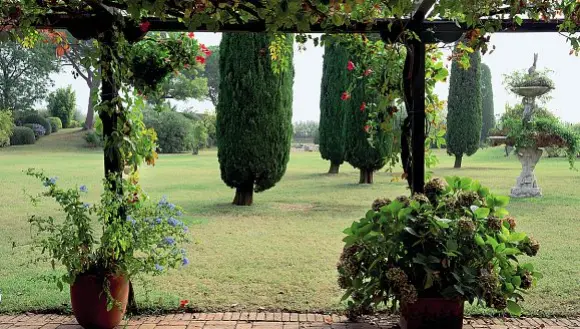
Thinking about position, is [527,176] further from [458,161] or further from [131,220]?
[131,220]

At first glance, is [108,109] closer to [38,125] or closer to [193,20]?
[193,20]

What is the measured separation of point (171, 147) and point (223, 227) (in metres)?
19.5

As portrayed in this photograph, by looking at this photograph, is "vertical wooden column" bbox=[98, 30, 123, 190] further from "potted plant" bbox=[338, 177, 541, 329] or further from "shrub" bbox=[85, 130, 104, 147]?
"shrub" bbox=[85, 130, 104, 147]

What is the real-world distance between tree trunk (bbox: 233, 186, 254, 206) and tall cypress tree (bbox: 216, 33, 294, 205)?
1.58ft

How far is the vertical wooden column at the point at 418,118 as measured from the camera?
3.92 meters

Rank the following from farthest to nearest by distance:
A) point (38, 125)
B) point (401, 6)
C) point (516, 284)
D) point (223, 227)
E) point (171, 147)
→ point (38, 125), point (171, 147), point (223, 227), point (516, 284), point (401, 6)

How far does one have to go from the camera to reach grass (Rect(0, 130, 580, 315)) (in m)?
4.56

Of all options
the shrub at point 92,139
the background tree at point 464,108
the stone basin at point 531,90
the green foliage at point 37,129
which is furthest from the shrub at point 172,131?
the stone basin at point 531,90

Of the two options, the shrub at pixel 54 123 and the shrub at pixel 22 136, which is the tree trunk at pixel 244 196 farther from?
the shrub at pixel 54 123

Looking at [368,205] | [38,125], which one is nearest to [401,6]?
[368,205]

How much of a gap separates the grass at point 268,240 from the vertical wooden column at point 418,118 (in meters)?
1.16

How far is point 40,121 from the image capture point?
96.7 ft

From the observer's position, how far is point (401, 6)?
2.71 m

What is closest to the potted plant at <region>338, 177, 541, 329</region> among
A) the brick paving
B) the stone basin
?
the brick paving
